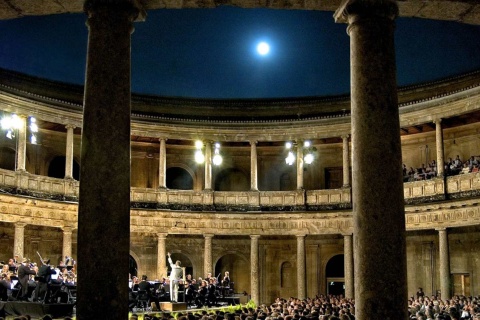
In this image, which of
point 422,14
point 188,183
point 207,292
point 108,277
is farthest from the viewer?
point 188,183

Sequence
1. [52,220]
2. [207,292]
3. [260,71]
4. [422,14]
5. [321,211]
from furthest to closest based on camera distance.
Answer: [260,71] < [321,211] < [52,220] < [207,292] < [422,14]

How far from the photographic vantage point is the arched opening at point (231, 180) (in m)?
44.2

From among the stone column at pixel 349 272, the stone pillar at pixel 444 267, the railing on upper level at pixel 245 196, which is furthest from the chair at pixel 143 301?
the stone pillar at pixel 444 267

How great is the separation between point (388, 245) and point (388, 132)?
161 centimetres

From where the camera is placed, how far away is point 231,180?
44.4m

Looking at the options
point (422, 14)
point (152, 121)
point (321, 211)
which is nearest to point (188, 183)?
point (152, 121)

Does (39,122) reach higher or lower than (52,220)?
higher

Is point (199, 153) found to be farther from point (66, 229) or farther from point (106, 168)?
point (106, 168)

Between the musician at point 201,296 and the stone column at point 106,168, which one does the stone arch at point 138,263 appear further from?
the stone column at point 106,168

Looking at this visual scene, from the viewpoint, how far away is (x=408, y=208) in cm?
3525

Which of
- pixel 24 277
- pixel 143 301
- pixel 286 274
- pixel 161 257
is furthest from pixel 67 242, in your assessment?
pixel 286 274

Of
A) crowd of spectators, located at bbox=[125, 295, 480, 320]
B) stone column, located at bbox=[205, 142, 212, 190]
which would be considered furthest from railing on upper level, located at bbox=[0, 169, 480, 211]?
crowd of spectators, located at bbox=[125, 295, 480, 320]

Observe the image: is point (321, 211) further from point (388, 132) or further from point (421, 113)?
point (388, 132)

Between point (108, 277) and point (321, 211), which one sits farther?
point (321, 211)
